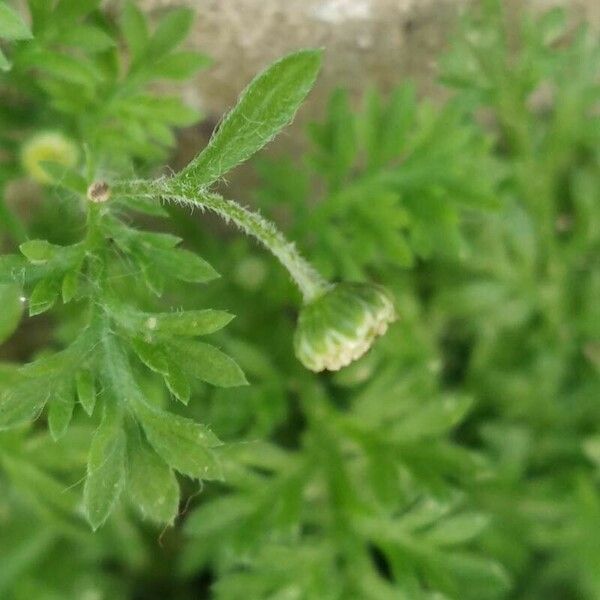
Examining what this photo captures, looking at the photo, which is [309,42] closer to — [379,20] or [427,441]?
[379,20]

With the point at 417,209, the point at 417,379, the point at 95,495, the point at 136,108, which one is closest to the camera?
the point at 95,495

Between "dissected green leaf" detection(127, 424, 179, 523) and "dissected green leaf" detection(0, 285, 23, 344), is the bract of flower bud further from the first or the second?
"dissected green leaf" detection(127, 424, 179, 523)

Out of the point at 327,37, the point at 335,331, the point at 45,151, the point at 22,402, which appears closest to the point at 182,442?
the point at 22,402

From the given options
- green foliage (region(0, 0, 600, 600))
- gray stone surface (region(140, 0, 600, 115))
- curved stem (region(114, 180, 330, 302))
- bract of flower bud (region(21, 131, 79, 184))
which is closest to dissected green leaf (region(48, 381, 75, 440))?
green foliage (region(0, 0, 600, 600))

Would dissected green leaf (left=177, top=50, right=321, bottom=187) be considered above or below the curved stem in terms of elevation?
above

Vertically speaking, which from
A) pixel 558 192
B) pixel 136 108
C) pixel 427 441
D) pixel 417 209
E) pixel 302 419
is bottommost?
pixel 302 419

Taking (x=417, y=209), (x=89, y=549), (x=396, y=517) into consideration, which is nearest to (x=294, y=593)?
(x=396, y=517)

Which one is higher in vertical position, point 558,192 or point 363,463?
point 558,192

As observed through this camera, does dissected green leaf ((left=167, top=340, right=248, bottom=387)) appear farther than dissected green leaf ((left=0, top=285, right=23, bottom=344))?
No
